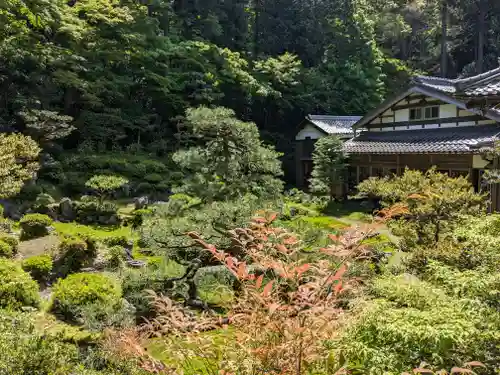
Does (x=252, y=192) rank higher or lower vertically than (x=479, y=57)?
lower

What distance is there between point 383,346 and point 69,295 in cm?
637

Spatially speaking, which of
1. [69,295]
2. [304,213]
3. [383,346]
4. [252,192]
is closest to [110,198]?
[304,213]

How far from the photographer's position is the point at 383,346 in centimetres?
336

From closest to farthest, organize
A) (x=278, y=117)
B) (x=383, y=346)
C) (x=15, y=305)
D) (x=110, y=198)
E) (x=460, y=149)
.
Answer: (x=383, y=346) → (x=15, y=305) → (x=460, y=149) → (x=110, y=198) → (x=278, y=117)

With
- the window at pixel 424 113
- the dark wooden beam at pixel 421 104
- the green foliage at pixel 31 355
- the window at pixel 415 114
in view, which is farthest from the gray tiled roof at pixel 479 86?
the green foliage at pixel 31 355

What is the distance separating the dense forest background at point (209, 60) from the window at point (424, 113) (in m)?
10.8

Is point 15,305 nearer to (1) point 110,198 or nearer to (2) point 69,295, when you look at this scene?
(2) point 69,295

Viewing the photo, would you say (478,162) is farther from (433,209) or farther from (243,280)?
(243,280)

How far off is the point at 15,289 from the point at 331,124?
66.6 ft

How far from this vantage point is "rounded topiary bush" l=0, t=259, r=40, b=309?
7500mm

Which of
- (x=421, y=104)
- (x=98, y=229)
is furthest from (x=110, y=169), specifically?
(x=421, y=104)

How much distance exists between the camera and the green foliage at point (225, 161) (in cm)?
1119

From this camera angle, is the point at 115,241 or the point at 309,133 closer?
the point at 115,241

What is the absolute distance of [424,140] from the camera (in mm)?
16719
